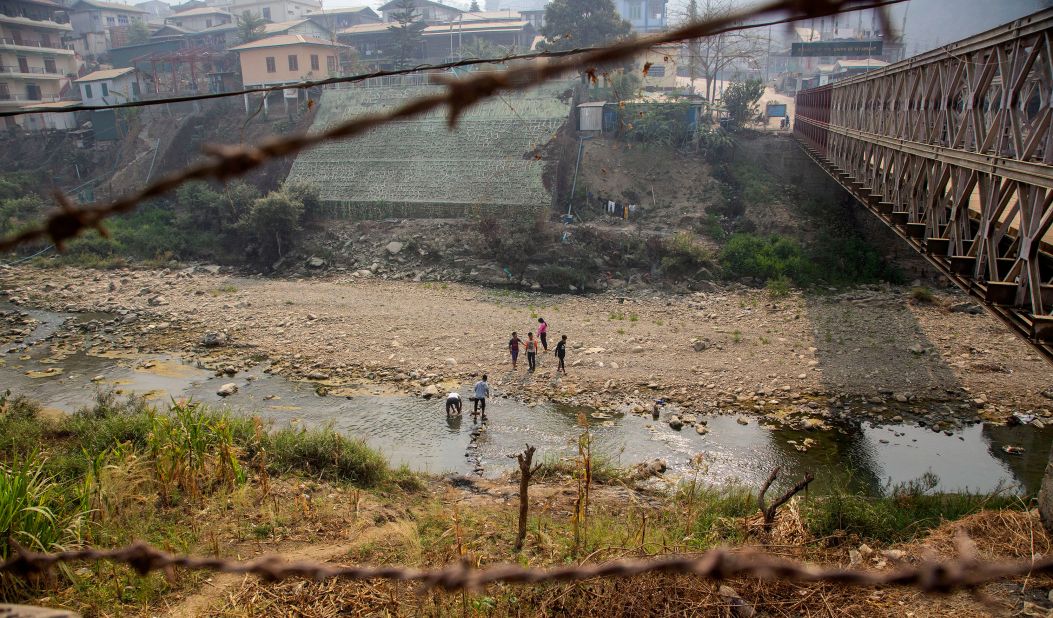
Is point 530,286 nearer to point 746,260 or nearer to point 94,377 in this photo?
point 746,260

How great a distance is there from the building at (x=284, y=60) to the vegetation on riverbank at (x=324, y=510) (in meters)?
30.2

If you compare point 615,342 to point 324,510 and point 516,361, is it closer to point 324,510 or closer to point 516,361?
point 516,361

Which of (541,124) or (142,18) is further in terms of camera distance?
(142,18)

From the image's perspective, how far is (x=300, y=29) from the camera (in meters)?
43.7

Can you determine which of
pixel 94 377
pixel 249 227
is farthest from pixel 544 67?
pixel 249 227

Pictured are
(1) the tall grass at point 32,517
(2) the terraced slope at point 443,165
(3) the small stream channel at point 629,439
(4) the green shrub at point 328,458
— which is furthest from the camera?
(2) the terraced slope at point 443,165

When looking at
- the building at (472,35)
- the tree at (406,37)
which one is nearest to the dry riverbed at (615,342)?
the tree at (406,37)

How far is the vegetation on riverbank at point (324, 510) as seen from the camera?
5.57 metres

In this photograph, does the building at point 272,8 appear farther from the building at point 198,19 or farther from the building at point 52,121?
the building at point 52,121

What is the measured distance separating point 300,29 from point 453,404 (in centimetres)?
4087

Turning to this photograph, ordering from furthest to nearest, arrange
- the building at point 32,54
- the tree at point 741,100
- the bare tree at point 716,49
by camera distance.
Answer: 1. the building at point 32,54
2. the tree at point 741,100
3. the bare tree at point 716,49

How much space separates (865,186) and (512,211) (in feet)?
44.0

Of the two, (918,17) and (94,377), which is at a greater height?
(918,17)

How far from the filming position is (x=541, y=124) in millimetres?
26344
